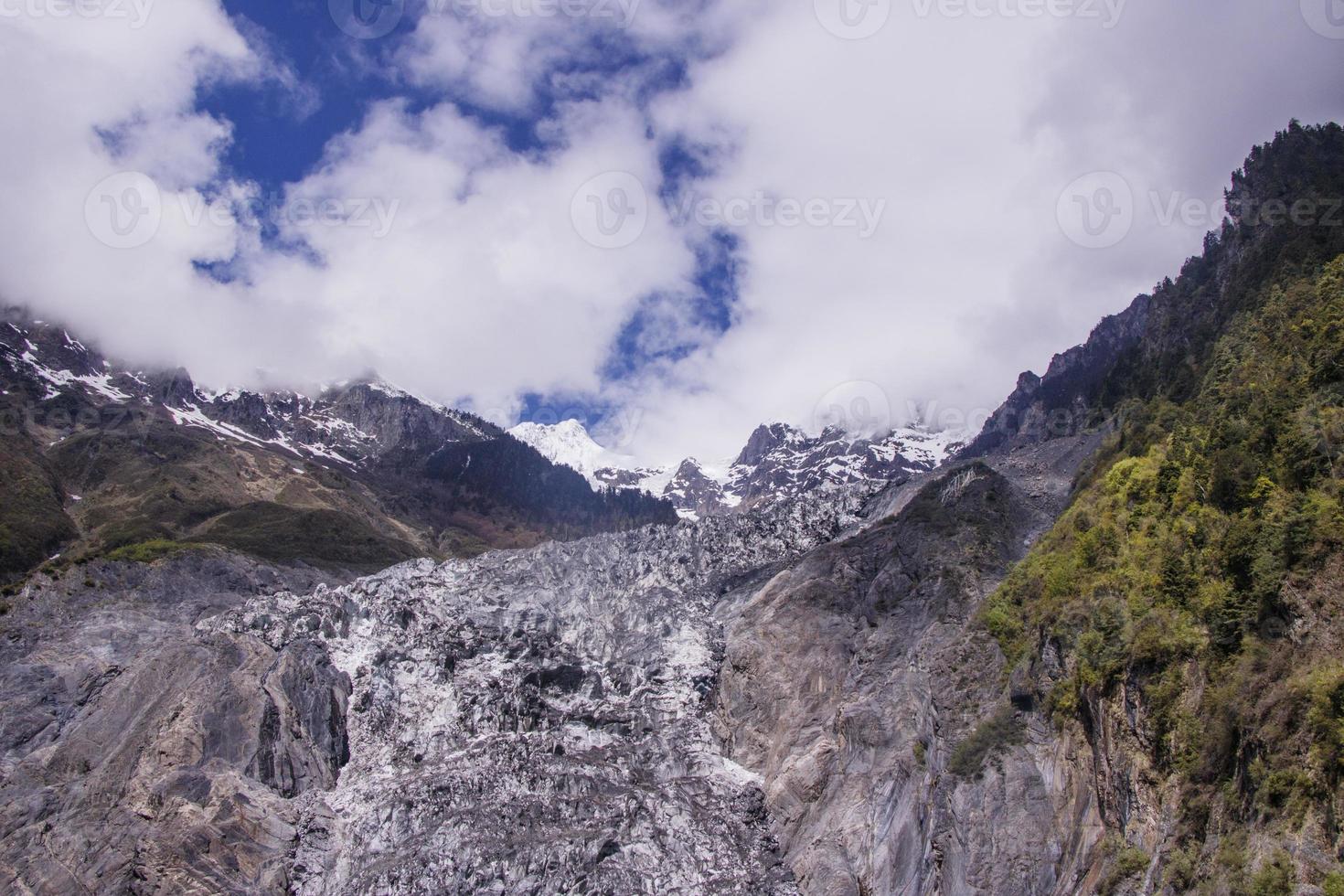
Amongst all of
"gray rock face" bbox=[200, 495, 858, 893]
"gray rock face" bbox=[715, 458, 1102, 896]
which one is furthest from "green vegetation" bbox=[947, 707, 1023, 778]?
"gray rock face" bbox=[200, 495, 858, 893]

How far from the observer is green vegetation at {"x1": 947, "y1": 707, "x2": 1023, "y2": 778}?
5702 centimetres

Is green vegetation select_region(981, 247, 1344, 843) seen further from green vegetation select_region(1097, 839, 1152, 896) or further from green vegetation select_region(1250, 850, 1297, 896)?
green vegetation select_region(1097, 839, 1152, 896)

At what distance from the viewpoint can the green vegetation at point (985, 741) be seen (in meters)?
57.0

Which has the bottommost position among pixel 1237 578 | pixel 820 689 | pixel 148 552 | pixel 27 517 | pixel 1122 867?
pixel 1122 867

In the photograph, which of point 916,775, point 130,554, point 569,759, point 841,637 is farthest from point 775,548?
point 130,554

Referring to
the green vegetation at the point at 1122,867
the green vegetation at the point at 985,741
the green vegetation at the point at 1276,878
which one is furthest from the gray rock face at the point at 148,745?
the green vegetation at the point at 1276,878

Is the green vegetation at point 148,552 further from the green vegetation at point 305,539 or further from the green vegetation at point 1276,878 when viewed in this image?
the green vegetation at point 1276,878

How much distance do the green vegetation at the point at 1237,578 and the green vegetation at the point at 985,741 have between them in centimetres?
482

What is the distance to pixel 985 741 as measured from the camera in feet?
191

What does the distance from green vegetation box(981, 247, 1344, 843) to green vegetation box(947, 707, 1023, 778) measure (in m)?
4.82

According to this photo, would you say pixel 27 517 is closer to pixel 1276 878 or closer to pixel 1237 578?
pixel 1237 578

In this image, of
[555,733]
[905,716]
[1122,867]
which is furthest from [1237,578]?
[555,733]

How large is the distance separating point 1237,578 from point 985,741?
24.5 m

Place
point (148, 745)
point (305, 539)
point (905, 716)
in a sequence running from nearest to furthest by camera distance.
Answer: point (905, 716) < point (148, 745) < point (305, 539)
